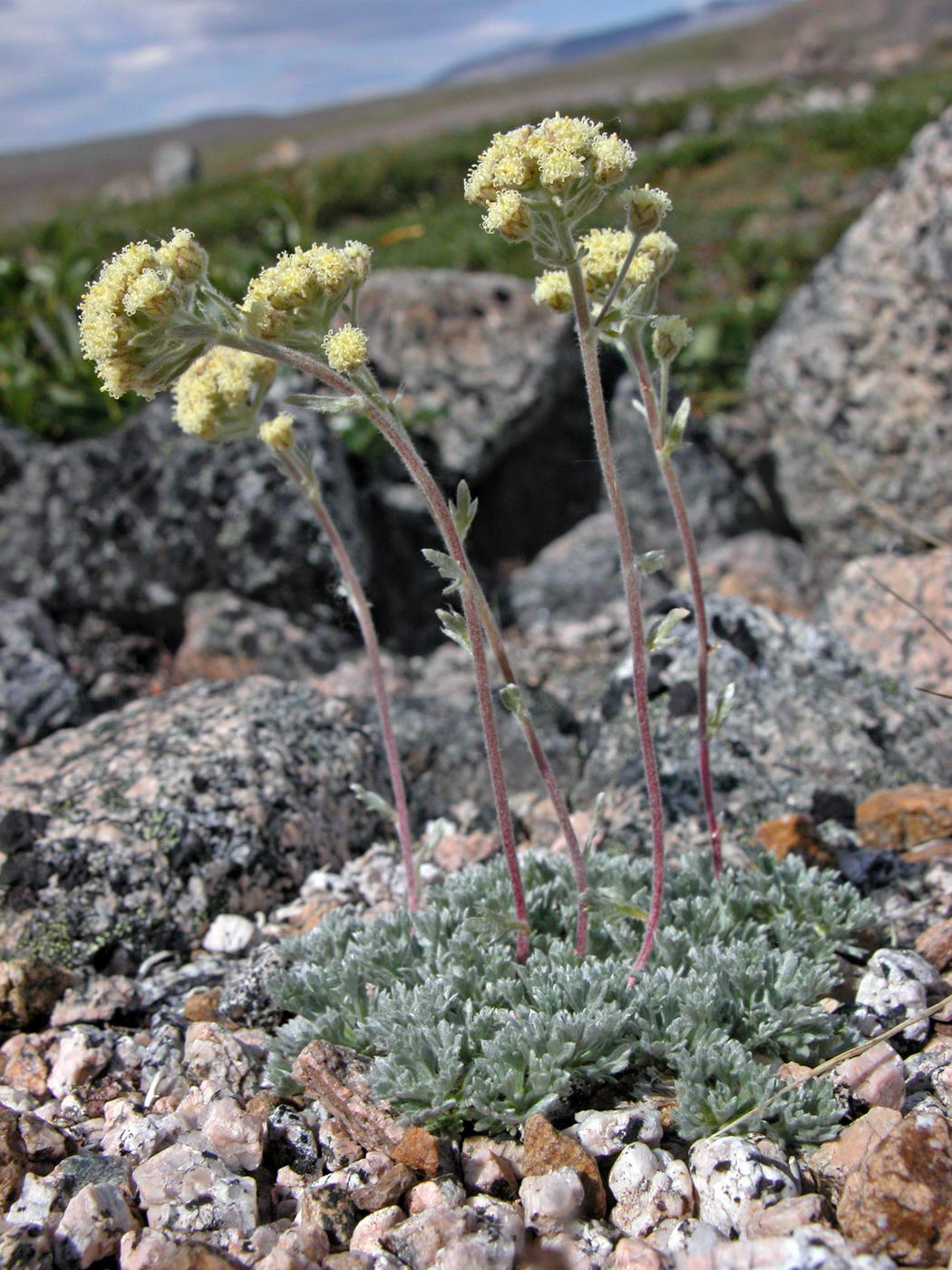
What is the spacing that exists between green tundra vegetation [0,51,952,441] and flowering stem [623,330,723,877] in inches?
26.2

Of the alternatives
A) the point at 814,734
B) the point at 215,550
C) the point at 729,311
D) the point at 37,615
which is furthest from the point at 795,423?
the point at 37,615

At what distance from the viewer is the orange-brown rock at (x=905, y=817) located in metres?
4.09

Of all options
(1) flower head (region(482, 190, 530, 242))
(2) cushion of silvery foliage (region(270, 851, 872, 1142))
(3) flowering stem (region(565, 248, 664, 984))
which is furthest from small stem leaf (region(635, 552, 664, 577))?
(2) cushion of silvery foliage (region(270, 851, 872, 1142))

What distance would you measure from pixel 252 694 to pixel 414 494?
282 centimetres

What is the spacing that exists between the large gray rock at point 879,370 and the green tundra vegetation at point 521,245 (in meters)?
1.10

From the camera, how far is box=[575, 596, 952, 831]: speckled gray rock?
4.41 m

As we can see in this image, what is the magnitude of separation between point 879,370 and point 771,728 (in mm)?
3555

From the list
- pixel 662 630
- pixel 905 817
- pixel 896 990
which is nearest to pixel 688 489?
pixel 905 817

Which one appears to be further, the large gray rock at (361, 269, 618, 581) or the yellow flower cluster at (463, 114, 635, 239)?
the large gray rock at (361, 269, 618, 581)

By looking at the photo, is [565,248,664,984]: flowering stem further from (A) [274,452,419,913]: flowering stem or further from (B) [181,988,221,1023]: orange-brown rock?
(B) [181,988,221,1023]: orange-brown rock

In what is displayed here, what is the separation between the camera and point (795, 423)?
24.1 ft

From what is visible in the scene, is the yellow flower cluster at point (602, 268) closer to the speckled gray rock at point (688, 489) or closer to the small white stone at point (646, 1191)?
the small white stone at point (646, 1191)

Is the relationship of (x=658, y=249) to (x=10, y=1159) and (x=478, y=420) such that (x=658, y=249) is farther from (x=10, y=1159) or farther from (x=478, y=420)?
(x=478, y=420)

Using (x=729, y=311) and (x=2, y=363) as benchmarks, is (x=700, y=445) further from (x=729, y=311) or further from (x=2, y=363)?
(x=2, y=363)
